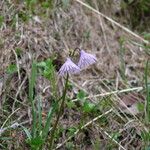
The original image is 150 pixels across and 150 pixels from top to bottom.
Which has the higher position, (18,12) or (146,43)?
(18,12)

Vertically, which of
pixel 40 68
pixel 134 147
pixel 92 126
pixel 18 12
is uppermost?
pixel 18 12

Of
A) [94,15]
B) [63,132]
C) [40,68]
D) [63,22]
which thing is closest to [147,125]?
[63,132]

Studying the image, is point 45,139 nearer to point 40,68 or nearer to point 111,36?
point 40,68

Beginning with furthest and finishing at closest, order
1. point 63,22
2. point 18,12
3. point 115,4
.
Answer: point 115,4 < point 63,22 < point 18,12

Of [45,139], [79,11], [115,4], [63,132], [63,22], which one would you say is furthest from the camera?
[115,4]

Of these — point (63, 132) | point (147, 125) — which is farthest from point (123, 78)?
point (63, 132)

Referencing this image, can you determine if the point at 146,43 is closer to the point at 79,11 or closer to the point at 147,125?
the point at 79,11

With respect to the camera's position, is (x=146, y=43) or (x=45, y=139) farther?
(x=146, y=43)
